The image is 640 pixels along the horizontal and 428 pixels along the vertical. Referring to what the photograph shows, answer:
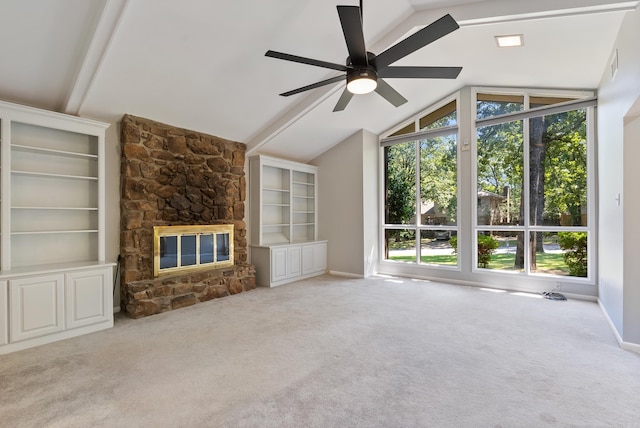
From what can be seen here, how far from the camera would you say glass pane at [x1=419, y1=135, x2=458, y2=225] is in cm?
601

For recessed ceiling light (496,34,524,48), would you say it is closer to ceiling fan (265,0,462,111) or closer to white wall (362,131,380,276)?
ceiling fan (265,0,462,111)

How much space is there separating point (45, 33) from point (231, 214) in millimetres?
3264

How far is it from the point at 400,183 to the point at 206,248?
404cm

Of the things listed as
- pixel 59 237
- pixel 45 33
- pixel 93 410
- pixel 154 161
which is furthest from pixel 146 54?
pixel 93 410

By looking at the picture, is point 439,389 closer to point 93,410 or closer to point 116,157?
point 93,410

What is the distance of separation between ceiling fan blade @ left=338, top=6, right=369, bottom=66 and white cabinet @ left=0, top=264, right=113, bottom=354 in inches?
138

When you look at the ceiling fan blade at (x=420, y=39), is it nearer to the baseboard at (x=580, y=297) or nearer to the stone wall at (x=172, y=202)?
the stone wall at (x=172, y=202)

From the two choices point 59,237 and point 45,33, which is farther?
point 59,237

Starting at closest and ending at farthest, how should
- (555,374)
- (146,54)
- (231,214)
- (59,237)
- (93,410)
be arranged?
(93,410) < (555,374) < (146,54) < (59,237) < (231,214)

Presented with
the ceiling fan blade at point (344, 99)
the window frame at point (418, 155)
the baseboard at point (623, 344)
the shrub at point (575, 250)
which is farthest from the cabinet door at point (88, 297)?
the shrub at point (575, 250)

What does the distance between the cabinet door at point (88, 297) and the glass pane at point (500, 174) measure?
5.77 m

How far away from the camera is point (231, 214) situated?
557 cm

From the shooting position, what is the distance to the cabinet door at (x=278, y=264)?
5.76 m

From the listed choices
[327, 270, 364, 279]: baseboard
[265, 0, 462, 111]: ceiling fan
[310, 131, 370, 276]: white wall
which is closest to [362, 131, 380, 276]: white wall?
[310, 131, 370, 276]: white wall
